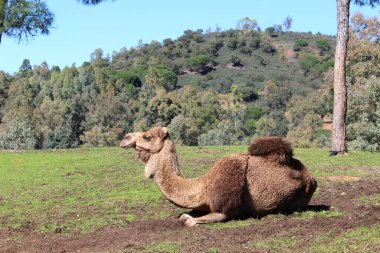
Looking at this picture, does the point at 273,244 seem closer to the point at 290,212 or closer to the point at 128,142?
the point at 290,212

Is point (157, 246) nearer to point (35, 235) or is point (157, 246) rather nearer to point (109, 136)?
point (35, 235)

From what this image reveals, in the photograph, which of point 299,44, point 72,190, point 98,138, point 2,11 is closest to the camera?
point 72,190

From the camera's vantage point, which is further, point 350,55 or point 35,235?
point 350,55

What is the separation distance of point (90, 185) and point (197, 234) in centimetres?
742

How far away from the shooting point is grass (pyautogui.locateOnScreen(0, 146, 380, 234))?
9.63 metres

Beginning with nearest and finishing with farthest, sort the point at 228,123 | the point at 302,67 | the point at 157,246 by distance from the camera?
the point at 157,246 < the point at 228,123 < the point at 302,67

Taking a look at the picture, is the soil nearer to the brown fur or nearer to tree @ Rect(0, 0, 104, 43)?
the brown fur

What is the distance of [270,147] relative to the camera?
7992mm

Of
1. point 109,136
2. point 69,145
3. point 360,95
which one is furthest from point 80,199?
point 109,136

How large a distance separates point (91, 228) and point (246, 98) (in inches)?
3360

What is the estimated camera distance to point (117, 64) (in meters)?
125

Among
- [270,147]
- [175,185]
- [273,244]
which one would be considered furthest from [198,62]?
[273,244]

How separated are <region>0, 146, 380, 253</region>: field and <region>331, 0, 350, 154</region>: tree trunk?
118 cm

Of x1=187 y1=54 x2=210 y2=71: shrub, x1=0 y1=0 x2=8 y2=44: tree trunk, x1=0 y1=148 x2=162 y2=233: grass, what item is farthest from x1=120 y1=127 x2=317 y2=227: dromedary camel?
x1=187 y1=54 x2=210 y2=71: shrub
